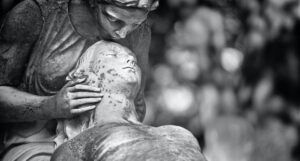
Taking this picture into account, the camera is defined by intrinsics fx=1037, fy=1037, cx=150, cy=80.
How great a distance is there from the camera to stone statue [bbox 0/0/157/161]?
3.42 m

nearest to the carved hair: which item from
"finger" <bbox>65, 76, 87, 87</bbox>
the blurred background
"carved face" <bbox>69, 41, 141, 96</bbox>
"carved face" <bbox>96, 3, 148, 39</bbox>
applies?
"carved face" <bbox>96, 3, 148, 39</bbox>

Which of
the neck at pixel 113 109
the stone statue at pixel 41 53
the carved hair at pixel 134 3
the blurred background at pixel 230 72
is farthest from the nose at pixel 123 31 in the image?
the blurred background at pixel 230 72

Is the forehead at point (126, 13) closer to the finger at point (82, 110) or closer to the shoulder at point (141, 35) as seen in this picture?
the shoulder at point (141, 35)

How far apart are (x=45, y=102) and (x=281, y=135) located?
10.7 ft

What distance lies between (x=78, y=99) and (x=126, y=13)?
32 cm

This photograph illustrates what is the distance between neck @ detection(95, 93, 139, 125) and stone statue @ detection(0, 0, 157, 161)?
159 millimetres

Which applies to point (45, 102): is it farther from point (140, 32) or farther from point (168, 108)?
point (168, 108)

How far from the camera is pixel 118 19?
3381 millimetres

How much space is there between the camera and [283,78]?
21.5 feet

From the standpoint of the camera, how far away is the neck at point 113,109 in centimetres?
329

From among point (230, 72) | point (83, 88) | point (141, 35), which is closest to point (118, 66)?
point (83, 88)

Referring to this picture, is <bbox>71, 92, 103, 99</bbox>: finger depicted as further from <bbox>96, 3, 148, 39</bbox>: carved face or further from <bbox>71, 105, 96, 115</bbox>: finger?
<bbox>96, 3, 148, 39</bbox>: carved face

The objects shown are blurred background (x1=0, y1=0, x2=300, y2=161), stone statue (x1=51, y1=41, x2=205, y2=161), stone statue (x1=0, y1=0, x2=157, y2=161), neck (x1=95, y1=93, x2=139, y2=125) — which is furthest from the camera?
blurred background (x1=0, y1=0, x2=300, y2=161)

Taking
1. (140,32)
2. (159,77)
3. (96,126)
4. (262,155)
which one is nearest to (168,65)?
(159,77)
